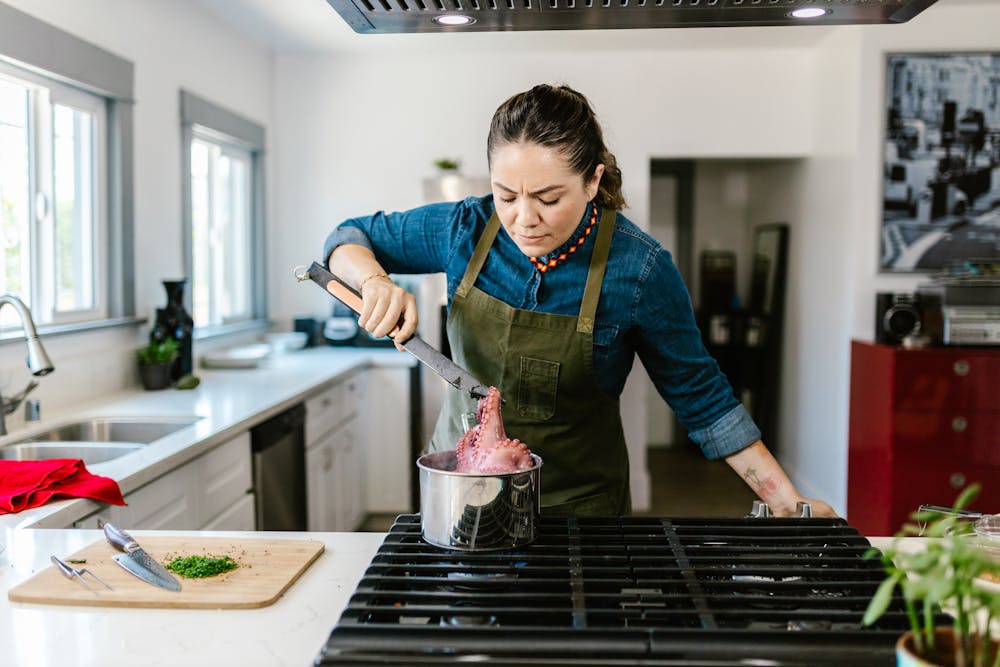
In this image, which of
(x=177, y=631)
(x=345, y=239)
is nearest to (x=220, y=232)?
(x=345, y=239)

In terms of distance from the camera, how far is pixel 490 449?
123 cm

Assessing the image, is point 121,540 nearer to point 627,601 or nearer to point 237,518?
point 627,601

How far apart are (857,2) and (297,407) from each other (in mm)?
2461

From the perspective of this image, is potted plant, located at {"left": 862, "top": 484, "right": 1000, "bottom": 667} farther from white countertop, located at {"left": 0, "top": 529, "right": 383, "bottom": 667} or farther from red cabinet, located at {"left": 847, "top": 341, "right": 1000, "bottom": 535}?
red cabinet, located at {"left": 847, "top": 341, "right": 1000, "bottom": 535}

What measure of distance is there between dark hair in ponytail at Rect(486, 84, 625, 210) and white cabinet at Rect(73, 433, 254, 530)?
3.84 feet

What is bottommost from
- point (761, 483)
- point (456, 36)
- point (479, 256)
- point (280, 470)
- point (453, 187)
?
point (280, 470)

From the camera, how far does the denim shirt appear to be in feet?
5.27

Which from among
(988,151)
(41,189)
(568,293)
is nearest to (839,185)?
(988,151)

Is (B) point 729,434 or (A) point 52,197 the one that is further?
(A) point 52,197

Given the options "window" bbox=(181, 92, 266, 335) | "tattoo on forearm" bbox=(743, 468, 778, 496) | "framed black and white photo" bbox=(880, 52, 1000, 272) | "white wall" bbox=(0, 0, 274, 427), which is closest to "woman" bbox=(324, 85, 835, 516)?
"tattoo on forearm" bbox=(743, 468, 778, 496)

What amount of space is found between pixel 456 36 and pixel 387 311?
3.39 metres

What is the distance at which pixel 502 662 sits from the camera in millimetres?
859

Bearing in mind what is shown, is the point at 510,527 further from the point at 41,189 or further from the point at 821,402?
the point at 821,402

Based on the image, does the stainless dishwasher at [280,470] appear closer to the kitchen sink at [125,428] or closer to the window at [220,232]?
the kitchen sink at [125,428]
